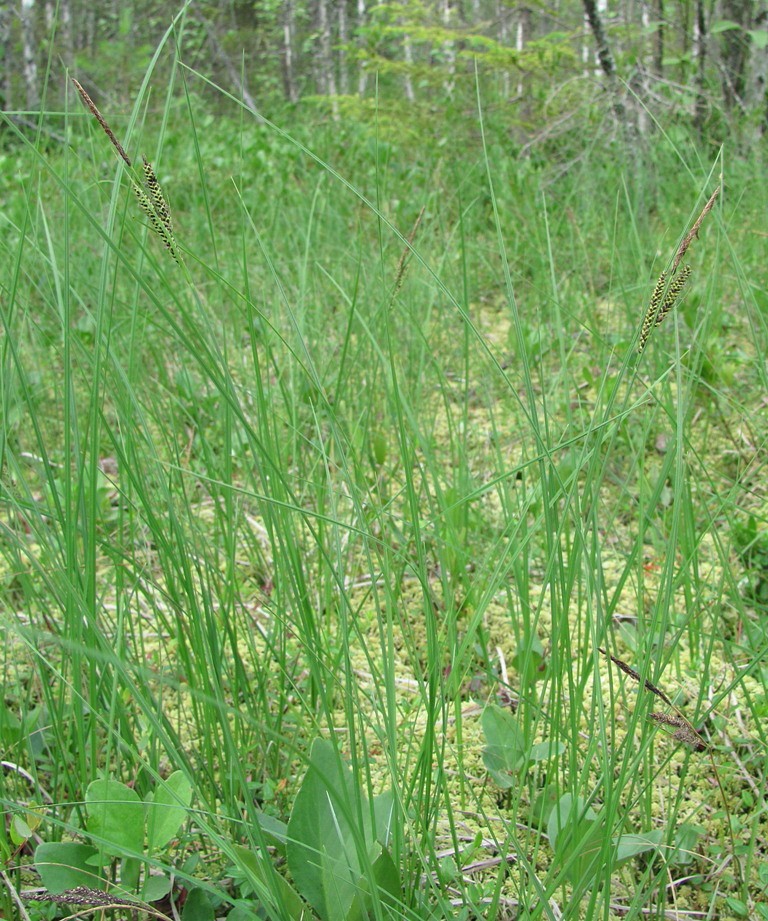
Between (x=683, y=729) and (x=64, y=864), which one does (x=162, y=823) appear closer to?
(x=64, y=864)

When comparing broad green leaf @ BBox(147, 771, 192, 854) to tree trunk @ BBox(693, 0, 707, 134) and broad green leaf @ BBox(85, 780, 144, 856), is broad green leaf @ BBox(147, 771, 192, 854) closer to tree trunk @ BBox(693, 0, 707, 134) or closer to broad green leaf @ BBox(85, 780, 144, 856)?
broad green leaf @ BBox(85, 780, 144, 856)

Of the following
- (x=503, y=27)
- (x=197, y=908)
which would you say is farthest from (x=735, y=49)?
(x=197, y=908)

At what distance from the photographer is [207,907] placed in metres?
0.94

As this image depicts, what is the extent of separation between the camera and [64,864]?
878 millimetres

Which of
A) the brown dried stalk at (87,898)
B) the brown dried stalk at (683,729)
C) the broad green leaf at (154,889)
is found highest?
the brown dried stalk at (683,729)

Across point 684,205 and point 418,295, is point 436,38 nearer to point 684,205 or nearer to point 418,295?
point 684,205

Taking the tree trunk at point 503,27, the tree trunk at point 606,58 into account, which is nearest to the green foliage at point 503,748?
the tree trunk at point 606,58

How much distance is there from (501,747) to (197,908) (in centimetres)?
44

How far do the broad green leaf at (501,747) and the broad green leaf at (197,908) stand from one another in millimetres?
413

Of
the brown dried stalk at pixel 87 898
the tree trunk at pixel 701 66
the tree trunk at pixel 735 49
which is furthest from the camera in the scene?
the tree trunk at pixel 701 66

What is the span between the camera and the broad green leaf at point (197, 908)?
0.93 meters

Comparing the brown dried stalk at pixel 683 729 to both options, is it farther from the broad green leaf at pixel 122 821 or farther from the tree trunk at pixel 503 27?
the tree trunk at pixel 503 27

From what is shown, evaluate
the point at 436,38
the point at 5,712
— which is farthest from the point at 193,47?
the point at 5,712

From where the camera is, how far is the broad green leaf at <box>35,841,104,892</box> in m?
0.88
